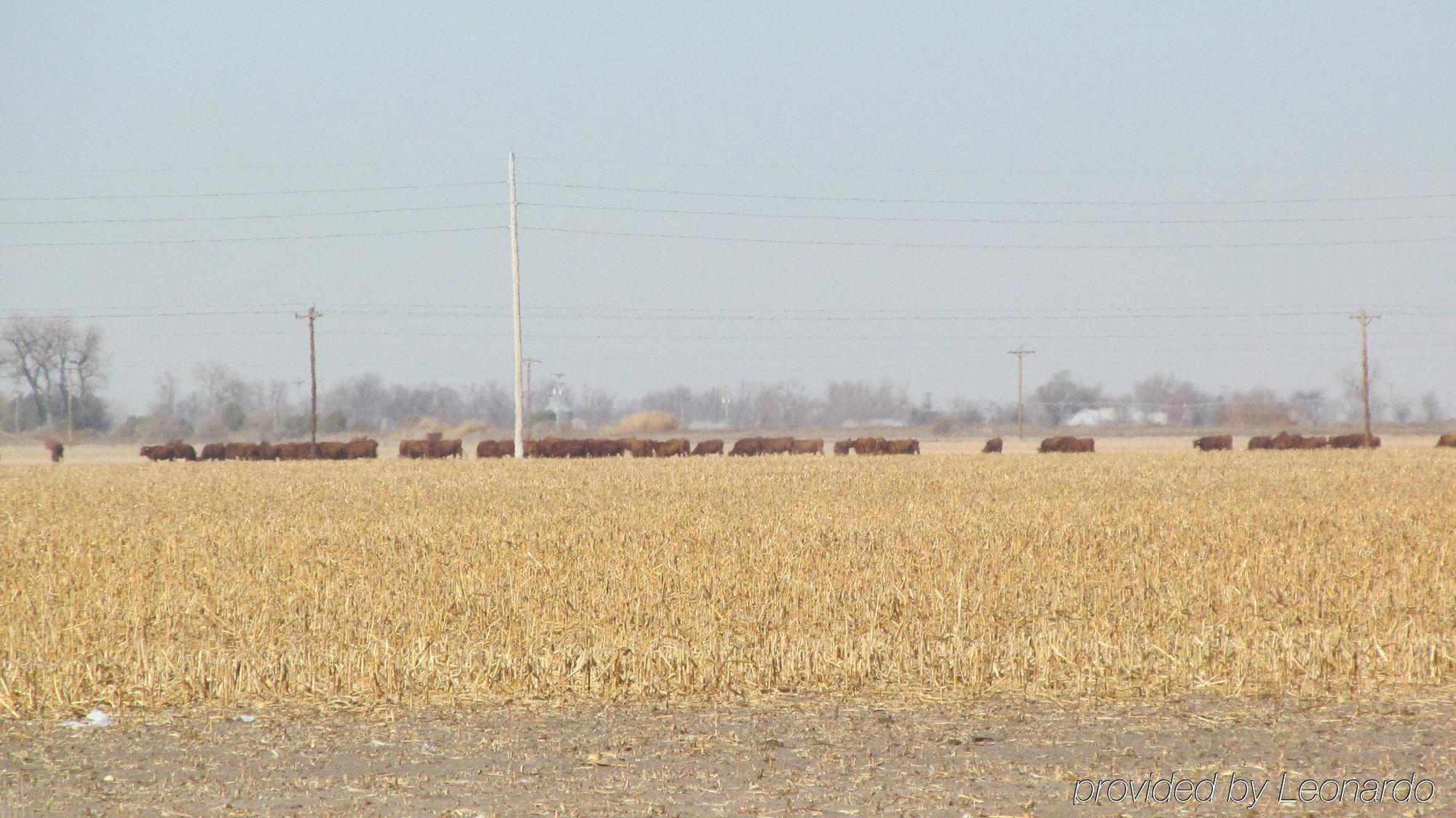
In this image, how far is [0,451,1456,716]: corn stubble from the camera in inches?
440

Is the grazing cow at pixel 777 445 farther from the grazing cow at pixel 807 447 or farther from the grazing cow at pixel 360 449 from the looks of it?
the grazing cow at pixel 360 449

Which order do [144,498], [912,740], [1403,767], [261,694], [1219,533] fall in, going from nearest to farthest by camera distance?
1. [1403,767]
2. [912,740]
3. [261,694]
4. [1219,533]
5. [144,498]

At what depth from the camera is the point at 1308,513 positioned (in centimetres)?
2405

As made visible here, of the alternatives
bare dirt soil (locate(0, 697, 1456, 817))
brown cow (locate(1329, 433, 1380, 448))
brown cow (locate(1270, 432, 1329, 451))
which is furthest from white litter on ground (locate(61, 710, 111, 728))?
brown cow (locate(1329, 433, 1380, 448))

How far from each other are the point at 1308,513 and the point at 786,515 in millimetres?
9205

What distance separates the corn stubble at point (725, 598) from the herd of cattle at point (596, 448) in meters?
40.8

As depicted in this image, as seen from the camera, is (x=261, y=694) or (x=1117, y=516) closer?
(x=261, y=694)

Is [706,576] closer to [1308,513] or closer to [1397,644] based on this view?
[1397,644]

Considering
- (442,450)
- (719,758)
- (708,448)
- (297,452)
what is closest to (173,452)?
(297,452)

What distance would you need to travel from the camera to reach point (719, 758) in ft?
28.8

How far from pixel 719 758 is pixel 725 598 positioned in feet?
20.4

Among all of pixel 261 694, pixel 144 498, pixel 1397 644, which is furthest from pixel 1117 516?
pixel 144 498

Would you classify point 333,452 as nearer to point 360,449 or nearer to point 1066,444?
point 360,449

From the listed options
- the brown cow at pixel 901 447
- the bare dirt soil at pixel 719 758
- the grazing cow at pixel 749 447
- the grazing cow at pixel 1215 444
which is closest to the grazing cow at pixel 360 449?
the grazing cow at pixel 749 447
